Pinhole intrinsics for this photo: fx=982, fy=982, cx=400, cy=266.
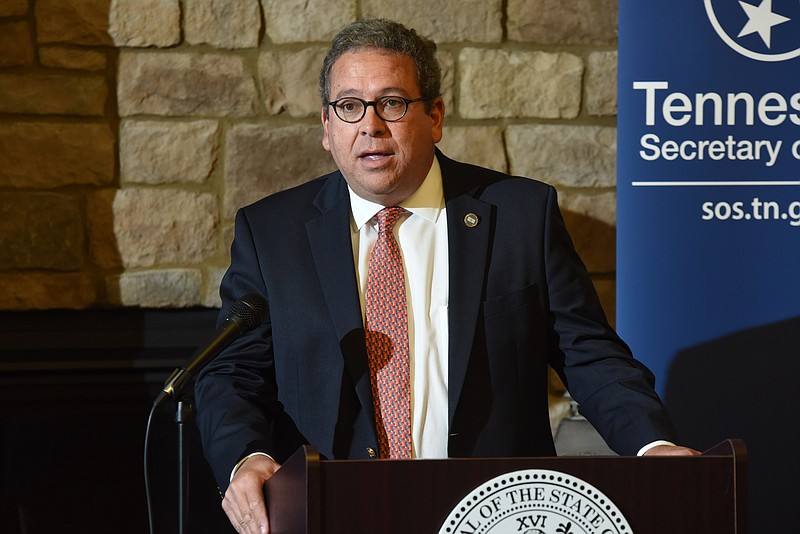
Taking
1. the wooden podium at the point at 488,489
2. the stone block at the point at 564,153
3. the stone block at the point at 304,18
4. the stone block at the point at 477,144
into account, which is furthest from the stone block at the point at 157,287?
the wooden podium at the point at 488,489

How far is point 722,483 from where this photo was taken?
135 cm

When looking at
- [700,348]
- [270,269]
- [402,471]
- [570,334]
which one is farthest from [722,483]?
[700,348]

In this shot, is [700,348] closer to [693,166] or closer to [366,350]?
[693,166]

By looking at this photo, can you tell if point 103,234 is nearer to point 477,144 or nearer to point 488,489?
point 477,144

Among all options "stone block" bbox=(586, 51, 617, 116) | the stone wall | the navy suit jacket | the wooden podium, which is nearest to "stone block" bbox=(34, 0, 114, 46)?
the stone wall

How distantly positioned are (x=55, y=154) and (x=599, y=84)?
179cm

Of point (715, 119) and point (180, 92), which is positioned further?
point (180, 92)

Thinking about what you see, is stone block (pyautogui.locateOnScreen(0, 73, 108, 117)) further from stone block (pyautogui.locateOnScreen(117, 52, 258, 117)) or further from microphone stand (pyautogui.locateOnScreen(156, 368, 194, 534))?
microphone stand (pyautogui.locateOnScreen(156, 368, 194, 534))

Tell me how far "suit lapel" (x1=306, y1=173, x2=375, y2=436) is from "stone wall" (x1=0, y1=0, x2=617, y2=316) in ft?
3.25

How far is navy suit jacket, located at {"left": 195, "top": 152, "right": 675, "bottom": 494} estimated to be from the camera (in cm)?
208

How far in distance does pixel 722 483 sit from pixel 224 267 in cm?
213

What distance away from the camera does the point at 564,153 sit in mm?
3279

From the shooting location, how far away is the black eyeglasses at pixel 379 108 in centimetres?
212

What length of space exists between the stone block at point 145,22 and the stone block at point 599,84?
4.44 feet
